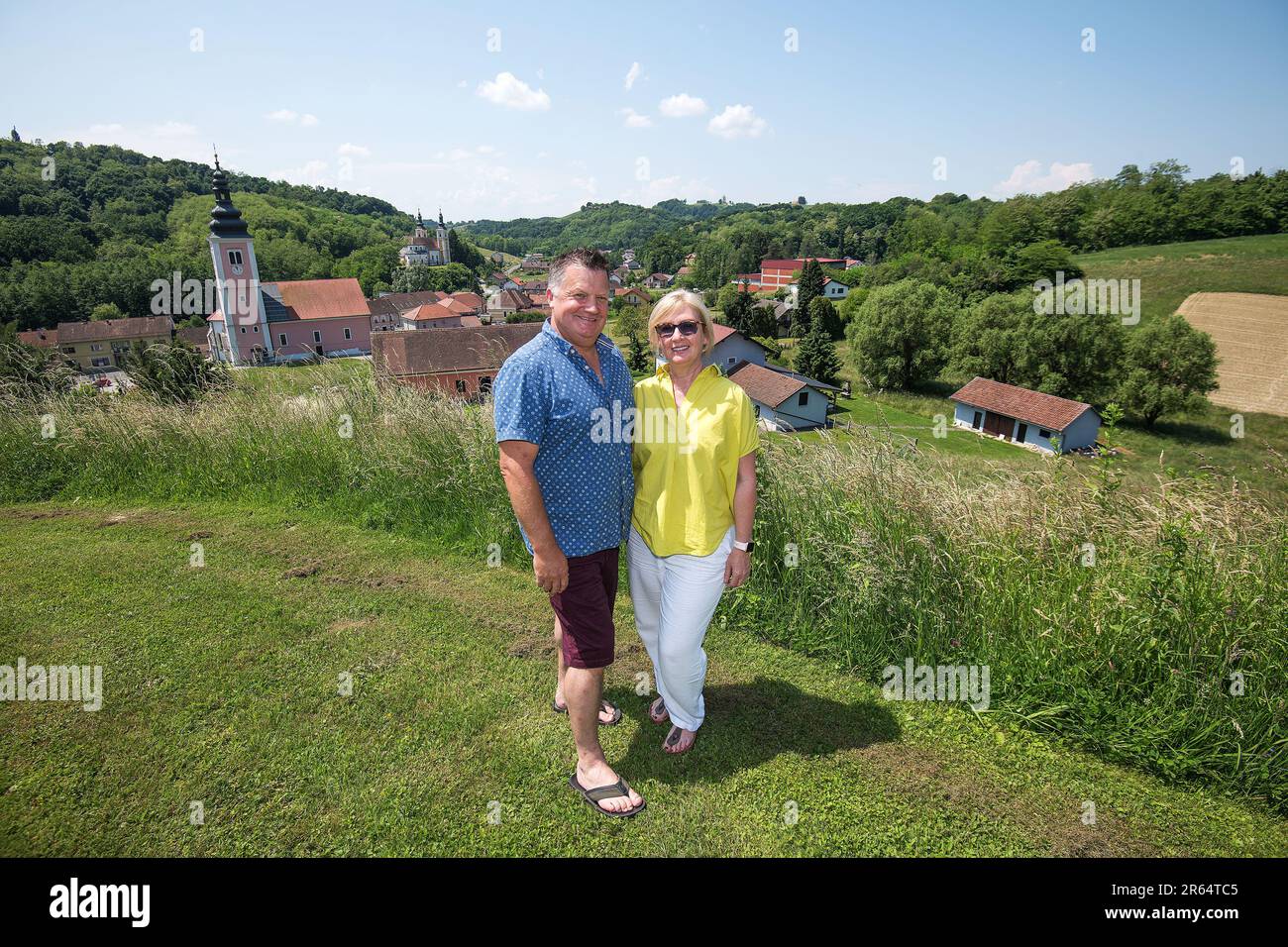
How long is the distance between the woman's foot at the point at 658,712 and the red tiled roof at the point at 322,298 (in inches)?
3076

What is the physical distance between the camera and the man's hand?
→ 108 inches

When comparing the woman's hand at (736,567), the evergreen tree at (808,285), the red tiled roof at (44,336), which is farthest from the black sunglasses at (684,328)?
the red tiled roof at (44,336)

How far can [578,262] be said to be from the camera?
2855mm

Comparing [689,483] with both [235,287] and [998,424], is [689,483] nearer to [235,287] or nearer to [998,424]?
[998,424]

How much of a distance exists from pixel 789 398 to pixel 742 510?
3537 centimetres

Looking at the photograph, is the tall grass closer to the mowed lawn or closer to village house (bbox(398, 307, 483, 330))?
the mowed lawn

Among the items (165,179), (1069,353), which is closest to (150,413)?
(1069,353)

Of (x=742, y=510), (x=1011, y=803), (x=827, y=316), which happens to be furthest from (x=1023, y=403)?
(x=742, y=510)

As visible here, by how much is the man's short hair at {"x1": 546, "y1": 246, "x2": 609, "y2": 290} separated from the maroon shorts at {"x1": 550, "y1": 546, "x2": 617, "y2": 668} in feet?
Result: 4.59

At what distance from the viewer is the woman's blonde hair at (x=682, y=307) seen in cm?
301

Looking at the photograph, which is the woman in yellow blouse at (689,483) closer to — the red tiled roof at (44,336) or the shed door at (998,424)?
the shed door at (998,424)

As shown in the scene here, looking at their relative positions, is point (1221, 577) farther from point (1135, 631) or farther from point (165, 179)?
point (165, 179)

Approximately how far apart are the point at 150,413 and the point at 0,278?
98360mm

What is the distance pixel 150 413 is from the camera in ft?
24.1
